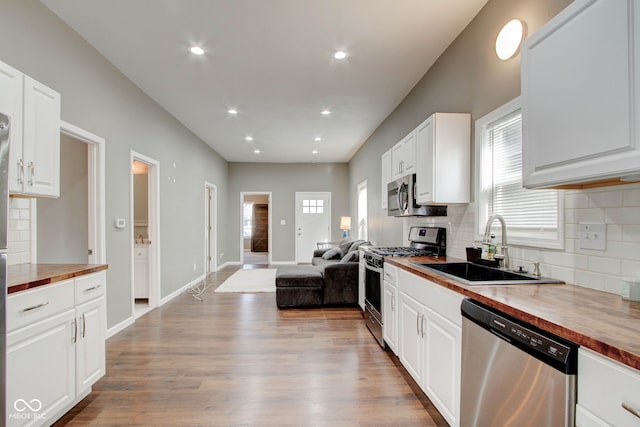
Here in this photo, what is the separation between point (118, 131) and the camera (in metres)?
3.26

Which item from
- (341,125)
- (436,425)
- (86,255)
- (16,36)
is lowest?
(436,425)

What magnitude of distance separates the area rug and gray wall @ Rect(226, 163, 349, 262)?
1412 millimetres

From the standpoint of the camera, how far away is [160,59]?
2.97m

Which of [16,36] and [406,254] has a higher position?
[16,36]

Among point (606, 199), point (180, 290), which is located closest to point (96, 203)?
point (180, 290)

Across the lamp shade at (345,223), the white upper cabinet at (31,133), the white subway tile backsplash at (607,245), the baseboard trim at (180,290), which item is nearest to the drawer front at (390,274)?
the white subway tile backsplash at (607,245)

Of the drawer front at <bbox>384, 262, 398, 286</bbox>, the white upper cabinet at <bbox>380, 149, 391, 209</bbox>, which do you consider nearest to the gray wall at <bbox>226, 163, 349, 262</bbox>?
the white upper cabinet at <bbox>380, 149, 391, 209</bbox>

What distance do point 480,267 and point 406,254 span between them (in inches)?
34.2

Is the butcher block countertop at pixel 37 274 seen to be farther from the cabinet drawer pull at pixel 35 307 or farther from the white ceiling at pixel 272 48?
the white ceiling at pixel 272 48

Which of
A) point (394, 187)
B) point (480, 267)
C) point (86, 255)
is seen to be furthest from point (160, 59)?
point (480, 267)

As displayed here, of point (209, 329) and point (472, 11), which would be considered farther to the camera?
point (209, 329)

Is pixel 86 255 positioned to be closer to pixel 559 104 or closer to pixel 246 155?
pixel 559 104

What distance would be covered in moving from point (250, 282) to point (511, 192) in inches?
187

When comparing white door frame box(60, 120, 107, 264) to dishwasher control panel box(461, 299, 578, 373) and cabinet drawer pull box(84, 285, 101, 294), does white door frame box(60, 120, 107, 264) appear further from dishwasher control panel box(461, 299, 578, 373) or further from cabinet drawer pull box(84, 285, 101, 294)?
dishwasher control panel box(461, 299, 578, 373)
